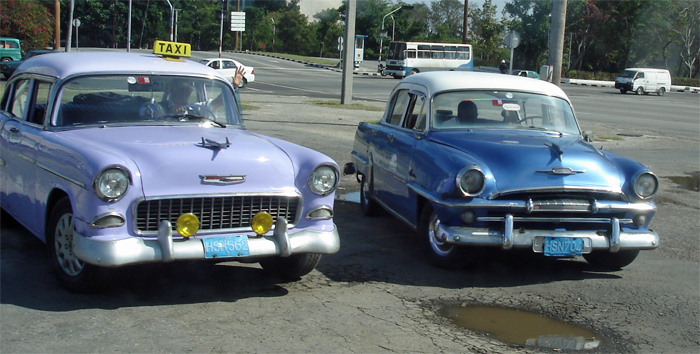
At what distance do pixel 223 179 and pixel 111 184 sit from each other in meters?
0.72

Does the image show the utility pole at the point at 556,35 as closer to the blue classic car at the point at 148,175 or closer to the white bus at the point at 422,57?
the blue classic car at the point at 148,175

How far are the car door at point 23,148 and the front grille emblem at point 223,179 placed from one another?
4.43 feet

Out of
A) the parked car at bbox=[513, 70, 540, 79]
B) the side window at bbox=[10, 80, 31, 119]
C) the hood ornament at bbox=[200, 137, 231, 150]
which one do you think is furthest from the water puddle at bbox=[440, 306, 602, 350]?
the parked car at bbox=[513, 70, 540, 79]

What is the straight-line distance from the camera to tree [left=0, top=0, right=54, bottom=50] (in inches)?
1802

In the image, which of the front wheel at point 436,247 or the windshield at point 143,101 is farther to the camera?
the front wheel at point 436,247

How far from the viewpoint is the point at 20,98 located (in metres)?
6.32

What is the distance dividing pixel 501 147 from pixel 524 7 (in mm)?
78522

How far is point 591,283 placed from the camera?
6.00 m

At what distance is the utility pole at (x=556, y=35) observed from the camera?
14.6 meters

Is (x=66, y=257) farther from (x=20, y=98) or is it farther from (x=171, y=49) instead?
(x=171, y=49)

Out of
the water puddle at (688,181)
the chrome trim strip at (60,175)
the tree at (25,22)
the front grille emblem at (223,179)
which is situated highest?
the tree at (25,22)

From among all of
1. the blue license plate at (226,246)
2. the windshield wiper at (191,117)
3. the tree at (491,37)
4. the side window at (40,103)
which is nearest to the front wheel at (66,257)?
the blue license plate at (226,246)

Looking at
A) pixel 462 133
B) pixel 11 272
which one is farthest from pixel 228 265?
pixel 462 133

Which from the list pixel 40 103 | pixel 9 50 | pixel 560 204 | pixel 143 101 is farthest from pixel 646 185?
pixel 9 50
